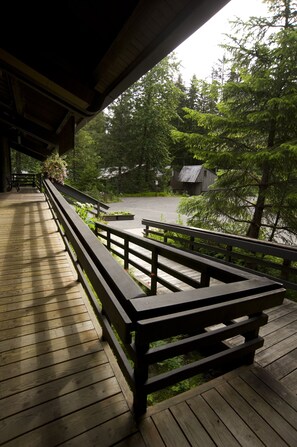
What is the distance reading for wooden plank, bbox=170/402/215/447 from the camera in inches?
47.1

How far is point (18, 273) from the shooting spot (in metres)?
3.16

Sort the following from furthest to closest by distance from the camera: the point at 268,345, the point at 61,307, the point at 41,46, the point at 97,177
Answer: the point at 97,177 < the point at 41,46 < the point at 61,307 < the point at 268,345

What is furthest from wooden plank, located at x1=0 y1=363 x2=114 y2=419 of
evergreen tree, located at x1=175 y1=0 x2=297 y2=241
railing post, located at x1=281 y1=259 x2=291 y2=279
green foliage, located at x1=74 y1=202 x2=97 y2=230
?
evergreen tree, located at x1=175 y1=0 x2=297 y2=241

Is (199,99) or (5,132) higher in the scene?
(199,99)

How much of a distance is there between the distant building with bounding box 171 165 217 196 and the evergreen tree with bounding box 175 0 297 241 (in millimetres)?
21147

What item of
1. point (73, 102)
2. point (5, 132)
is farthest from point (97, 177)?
point (73, 102)

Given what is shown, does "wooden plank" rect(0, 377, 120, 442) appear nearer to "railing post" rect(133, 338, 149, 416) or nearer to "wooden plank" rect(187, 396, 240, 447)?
"railing post" rect(133, 338, 149, 416)

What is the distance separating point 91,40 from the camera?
100 inches

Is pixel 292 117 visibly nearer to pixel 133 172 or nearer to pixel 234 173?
pixel 234 173

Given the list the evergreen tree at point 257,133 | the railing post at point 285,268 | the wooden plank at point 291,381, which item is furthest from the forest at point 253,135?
the wooden plank at point 291,381

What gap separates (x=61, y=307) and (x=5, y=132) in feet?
33.5

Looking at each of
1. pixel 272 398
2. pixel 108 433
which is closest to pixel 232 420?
pixel 272 398

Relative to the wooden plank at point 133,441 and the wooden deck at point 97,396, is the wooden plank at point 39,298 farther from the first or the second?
the wooden plank at point 133,441

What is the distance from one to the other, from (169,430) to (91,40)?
3.53 m
